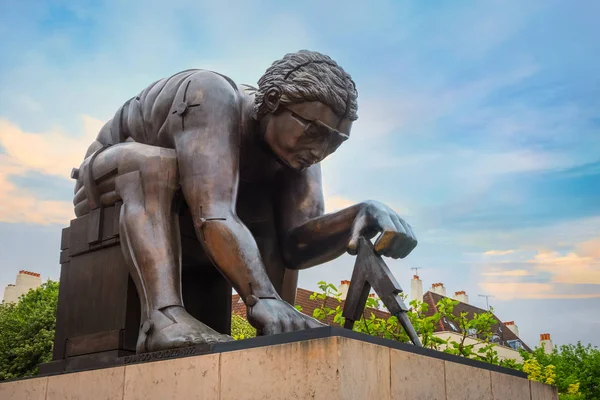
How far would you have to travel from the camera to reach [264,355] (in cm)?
367

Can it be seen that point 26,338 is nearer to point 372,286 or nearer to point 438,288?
point 372,286

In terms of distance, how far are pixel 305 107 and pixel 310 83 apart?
0.16 m

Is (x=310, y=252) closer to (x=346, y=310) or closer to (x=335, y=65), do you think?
(x=346, y=310)

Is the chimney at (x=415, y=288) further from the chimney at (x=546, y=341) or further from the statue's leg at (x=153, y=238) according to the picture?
the statue's leg at (x=153, y=238)

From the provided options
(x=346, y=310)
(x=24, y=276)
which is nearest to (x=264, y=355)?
(x=346, y=310)

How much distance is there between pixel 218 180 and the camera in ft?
Answer: 15.7

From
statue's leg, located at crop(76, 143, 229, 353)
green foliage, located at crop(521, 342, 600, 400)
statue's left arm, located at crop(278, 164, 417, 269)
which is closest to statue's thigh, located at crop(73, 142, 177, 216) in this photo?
statue's leg, located at crop(76, 143, 229, 353)

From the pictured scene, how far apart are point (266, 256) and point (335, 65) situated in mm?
1560

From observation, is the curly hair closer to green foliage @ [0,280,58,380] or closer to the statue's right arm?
the statue's right arm

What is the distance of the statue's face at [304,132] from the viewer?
4.85 m

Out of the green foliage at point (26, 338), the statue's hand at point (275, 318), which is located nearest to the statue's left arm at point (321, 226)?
the statue's hand at point (275, 318)

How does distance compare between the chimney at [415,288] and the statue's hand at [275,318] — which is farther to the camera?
the chimney at [415,288]

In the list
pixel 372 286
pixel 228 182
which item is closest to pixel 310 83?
pixel 228 182

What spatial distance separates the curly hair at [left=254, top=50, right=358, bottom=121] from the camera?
483cm
